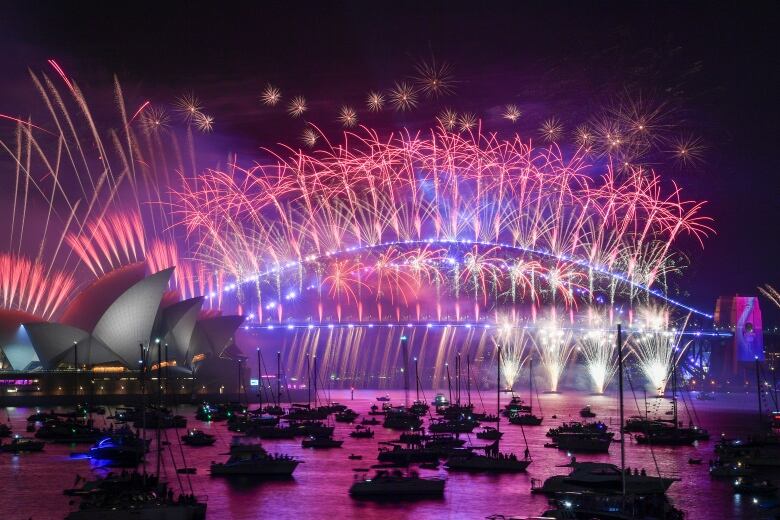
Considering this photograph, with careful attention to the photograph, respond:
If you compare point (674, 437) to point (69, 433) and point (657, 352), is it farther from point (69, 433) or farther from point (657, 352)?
point (657, 352)

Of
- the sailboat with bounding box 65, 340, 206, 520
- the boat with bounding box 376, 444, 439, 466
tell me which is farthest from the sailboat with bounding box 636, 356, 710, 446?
the sailboat with bounding box 65, 340, 206, 520

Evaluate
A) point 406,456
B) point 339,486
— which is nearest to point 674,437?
point 406,456

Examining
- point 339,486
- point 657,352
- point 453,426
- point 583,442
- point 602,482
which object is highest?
point 657,352

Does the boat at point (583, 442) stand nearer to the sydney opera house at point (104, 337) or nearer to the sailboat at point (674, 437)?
the sailboat at point (674, 437)

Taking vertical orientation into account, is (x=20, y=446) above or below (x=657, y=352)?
below

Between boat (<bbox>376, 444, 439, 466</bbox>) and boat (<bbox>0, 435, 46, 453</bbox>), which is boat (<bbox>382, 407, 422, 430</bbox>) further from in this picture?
boat (<bbox>0, 435, 46, 453</bbox>)

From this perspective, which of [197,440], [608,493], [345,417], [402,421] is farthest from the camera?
[345,417]
